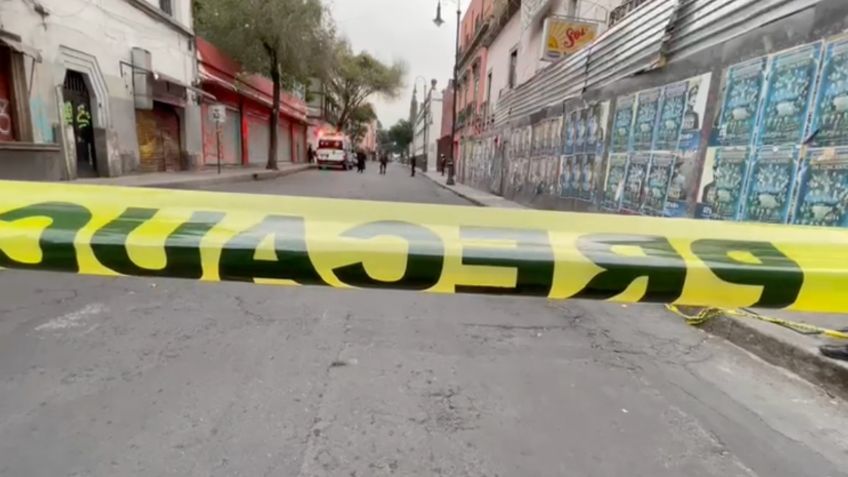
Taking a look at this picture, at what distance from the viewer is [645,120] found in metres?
7.96

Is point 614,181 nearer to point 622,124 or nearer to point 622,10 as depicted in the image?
point 622,124

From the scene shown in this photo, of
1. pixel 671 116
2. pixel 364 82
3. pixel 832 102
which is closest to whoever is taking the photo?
pixel 832 102

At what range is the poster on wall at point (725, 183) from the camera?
5.62 meters

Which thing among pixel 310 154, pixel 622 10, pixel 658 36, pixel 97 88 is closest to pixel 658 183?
pixel 658 36

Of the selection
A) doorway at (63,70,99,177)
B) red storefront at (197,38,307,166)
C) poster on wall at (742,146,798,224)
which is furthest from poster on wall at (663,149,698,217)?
red storefront at (197,38,307,166)

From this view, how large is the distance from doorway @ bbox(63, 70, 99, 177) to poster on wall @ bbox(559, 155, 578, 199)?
13.2m

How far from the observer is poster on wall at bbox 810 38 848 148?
440 centimetres

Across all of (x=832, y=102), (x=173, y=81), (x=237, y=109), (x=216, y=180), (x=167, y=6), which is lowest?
(x=216, y=180)

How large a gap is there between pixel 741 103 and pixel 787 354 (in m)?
3.45

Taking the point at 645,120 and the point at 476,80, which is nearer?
the point at 645,120

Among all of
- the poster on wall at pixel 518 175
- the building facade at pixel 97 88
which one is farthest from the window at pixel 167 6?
the poster on wall at pixel 518 175

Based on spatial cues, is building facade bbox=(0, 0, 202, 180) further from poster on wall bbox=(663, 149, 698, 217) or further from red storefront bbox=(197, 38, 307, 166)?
poster on wall bbox=(663, 149, 698, 217)

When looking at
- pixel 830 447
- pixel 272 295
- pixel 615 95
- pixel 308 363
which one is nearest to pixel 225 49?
pixel 615 95

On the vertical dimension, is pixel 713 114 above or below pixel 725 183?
above
